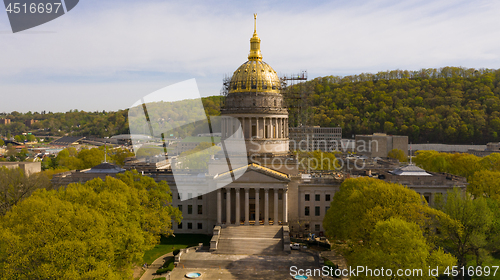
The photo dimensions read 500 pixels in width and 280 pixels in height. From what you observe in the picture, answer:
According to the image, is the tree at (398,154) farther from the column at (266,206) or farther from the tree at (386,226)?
the column at (266,206)

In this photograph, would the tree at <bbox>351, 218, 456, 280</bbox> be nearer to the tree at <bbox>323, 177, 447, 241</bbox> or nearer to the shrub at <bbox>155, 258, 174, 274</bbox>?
the tree at <bbox>323, 177, 447, 241</bbox>

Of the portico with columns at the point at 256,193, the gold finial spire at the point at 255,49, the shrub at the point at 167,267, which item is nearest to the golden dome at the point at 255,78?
the gold finial spire at the point at 255,49

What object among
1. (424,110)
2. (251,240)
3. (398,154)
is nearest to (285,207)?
(251,240)

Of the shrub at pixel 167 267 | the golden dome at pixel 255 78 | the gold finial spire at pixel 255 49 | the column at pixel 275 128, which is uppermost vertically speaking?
the gold finial spire at pixel 255 49

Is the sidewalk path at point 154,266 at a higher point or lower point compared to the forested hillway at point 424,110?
lower

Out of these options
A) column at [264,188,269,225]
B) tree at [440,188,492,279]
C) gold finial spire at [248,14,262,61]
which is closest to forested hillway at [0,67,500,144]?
gold finial spire at [248,14,262,61]

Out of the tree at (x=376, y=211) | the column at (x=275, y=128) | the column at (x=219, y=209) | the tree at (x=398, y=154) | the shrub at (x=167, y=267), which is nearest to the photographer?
the tree at (x=376, y=211)
